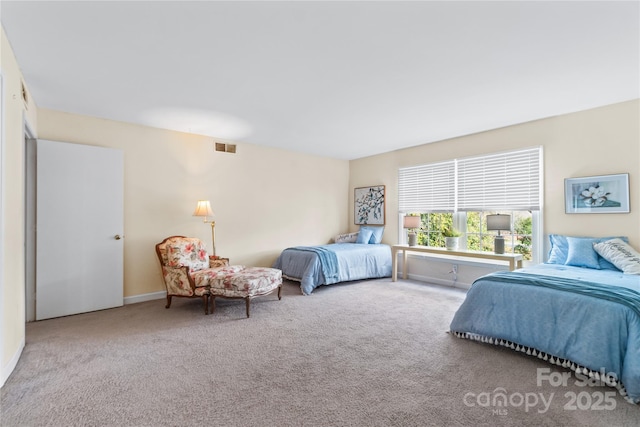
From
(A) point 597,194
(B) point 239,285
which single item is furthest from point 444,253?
(B) point 239,285

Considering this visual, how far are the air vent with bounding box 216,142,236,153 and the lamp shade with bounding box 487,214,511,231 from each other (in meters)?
4.21

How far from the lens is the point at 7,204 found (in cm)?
224

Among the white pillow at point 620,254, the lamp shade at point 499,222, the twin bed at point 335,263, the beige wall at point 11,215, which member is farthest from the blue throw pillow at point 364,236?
the beige wall at point 11,215

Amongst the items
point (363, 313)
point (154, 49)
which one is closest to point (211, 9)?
point (154, 49)

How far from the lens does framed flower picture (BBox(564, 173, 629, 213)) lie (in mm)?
3553

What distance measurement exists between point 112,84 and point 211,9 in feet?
5.75

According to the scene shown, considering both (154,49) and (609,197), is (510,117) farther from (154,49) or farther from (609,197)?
(154,49)

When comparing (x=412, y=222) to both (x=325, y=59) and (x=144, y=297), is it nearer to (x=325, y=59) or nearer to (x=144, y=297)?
(x=325, y=59)

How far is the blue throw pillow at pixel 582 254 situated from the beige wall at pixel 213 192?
4178mm

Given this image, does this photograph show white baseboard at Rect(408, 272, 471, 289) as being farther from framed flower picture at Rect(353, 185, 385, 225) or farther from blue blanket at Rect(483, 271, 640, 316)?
blue blanket at Rect(483, 271, 640, 316)

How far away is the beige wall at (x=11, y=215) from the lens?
2.16 metres

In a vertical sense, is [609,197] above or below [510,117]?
below

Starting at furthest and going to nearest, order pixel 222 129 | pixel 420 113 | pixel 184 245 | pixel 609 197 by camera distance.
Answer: pixel 222 129, pixel 184 245, pixel 420 113, pixel 609 197

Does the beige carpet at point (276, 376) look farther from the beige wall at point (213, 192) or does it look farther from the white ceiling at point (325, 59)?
the white ceiling at point (325, 59)
